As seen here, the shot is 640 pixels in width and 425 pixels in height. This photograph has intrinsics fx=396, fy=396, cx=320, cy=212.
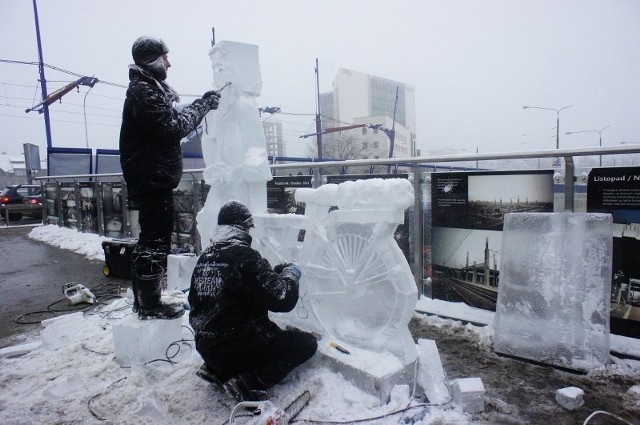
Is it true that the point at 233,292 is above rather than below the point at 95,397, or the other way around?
above

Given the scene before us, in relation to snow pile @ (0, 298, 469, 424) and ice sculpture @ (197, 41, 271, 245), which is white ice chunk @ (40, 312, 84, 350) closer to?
snow pile @ (0, 298, 469, 424)

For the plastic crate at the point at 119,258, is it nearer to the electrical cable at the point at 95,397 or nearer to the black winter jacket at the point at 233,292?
the electrical cable at the point at 95,397

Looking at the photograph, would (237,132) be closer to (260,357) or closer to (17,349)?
(260,357)

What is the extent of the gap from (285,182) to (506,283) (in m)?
3.75

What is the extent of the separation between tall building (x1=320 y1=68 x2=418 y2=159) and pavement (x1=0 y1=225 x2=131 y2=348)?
99.3ft

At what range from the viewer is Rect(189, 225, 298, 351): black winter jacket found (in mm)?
2959

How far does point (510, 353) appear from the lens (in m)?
3.81

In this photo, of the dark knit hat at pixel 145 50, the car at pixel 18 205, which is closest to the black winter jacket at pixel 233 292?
the dark knit hat at pixel 145 50

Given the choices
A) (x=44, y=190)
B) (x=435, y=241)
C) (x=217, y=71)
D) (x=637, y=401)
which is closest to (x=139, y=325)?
(x=217, y=71)

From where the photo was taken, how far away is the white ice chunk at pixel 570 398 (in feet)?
9.64

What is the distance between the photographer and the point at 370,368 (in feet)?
9.90

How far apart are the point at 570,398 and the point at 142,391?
3304 mm

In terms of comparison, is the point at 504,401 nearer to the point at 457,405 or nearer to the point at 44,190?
the point at 457,405

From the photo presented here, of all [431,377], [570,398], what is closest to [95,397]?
[431,377]
